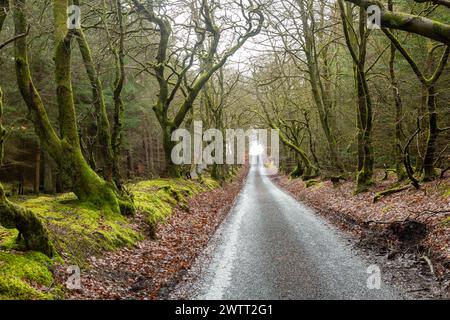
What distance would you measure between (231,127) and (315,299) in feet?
147

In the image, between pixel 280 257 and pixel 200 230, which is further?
pixel 200 230

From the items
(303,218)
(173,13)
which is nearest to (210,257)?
(303,218)

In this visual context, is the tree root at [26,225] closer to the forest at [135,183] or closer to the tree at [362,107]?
the forest at [135,183]

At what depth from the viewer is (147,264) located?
27.9 ft

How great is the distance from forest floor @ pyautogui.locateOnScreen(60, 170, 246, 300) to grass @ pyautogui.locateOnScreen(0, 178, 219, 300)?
10.5 inches

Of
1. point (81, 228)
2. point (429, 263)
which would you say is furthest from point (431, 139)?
point (81, 228)

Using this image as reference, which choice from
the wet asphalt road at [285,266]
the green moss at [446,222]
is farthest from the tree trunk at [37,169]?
the green moss at [446,222]

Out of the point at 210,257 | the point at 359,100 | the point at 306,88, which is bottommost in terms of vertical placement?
the point at 210,257

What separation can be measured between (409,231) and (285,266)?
12.0ft

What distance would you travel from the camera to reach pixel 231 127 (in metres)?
50.8

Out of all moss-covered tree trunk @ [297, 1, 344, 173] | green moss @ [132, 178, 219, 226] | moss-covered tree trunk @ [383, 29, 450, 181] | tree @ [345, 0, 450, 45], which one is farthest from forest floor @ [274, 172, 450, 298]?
moss-covered tree trunk @ [297, 1, 344, 173]

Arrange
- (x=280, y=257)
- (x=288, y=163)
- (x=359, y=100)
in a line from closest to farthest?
(x=280, y=257)
(x=359, y=100)
(x=288, y=163)

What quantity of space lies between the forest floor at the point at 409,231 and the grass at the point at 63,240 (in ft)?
19.9

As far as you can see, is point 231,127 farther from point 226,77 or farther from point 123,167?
point 123,167
